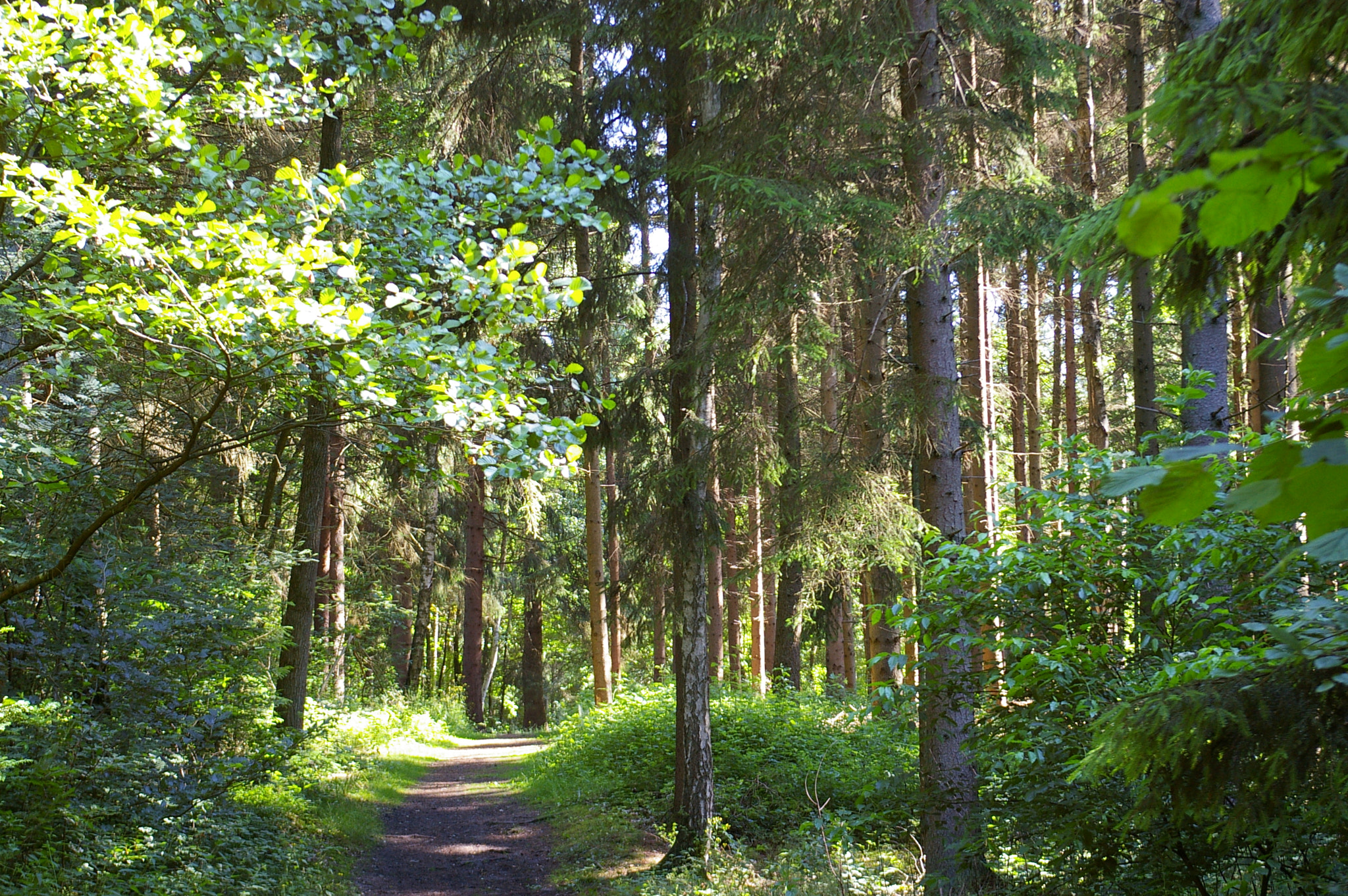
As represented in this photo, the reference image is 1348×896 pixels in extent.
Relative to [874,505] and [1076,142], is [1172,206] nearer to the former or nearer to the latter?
[874,505]

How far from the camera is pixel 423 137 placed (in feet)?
33.0

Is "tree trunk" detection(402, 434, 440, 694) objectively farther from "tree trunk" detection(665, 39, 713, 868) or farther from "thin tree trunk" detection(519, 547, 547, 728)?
"tree trunk" detection(665, 39, 713, 868)

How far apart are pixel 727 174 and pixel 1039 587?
4.03 metres

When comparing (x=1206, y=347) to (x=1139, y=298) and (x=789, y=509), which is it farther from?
(x=789, y=509)

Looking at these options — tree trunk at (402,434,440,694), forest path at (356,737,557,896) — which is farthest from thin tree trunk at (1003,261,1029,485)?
tree trunk at (402,434,440,694)

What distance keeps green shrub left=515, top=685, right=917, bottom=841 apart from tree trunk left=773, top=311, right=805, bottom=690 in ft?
4.57

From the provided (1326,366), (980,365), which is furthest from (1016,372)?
(1326,366)

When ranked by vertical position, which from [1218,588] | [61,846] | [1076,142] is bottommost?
[61,846]

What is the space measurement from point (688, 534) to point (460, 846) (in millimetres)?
4489

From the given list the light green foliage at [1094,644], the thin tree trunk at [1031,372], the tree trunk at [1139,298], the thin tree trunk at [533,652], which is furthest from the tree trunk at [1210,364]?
the thin tree trunk at [533,652]

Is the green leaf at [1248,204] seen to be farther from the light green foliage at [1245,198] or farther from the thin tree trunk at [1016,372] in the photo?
the thin tree trunk at [1016,372]

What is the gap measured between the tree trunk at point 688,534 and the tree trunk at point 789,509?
0.90 m

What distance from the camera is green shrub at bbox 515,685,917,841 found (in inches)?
354

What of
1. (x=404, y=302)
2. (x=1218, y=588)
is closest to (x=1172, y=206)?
(x=404, y=302)
